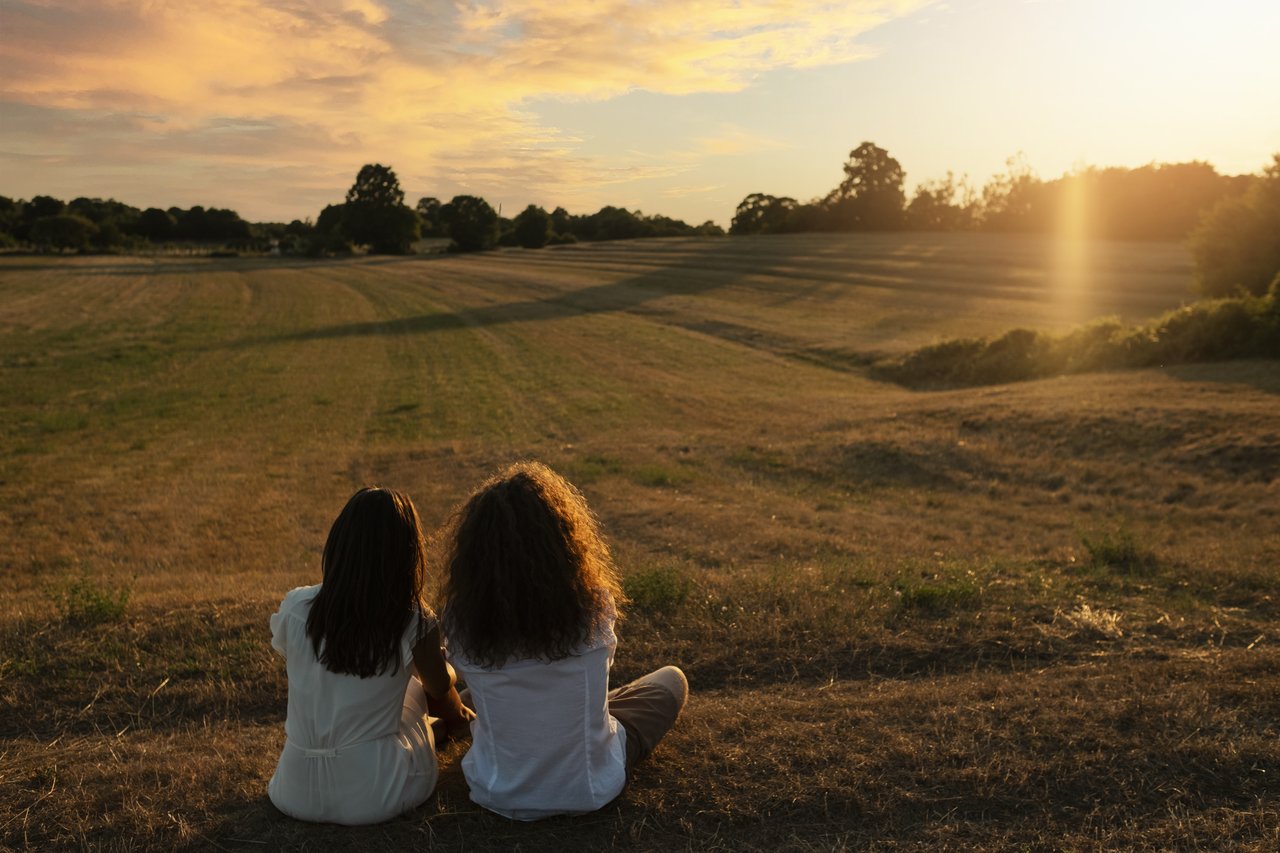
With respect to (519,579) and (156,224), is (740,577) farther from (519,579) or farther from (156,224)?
(156,224)

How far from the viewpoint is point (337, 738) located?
11.4ft

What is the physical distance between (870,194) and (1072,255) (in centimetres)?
3707

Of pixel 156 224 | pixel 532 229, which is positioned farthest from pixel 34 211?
pixel 532 229

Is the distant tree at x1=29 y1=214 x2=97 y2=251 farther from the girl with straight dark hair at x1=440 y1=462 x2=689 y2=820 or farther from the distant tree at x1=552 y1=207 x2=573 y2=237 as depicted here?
the girl with straight dark hair at x1=440 y1=462 x2=689 y2=820

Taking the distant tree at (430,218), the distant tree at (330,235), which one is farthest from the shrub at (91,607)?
the distant tree at (430,218)

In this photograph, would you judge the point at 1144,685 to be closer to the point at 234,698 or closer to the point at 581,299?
the point at 234,698

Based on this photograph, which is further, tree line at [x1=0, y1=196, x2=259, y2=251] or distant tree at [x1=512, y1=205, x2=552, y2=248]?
distant tree at [x1=512, y1=205, x2=552, y2=248]

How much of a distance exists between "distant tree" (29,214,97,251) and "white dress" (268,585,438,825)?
8726 centimetres

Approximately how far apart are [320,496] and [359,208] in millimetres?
84209

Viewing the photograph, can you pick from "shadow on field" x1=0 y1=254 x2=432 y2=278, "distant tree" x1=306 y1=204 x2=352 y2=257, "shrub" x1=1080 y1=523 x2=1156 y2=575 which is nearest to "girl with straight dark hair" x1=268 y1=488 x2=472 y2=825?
"shrub" x1=1080 y1=523 x2=1156 y2=575

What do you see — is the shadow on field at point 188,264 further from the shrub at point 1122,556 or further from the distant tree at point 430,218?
the shrub at point 1122,556

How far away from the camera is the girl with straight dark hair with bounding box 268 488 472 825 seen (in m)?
3.38

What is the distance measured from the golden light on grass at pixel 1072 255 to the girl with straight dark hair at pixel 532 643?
33645mm

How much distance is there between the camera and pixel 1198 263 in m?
29.7
